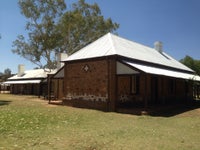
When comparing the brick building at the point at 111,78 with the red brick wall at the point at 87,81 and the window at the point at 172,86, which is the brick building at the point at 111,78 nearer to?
the red brick wall at the point at 87,81

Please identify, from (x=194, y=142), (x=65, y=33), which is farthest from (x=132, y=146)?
(x=65, y=33)

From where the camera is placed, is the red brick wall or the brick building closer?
the brick building

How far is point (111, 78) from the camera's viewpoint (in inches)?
613

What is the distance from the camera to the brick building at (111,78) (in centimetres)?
1551

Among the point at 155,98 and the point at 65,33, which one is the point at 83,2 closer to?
the point at 65,33

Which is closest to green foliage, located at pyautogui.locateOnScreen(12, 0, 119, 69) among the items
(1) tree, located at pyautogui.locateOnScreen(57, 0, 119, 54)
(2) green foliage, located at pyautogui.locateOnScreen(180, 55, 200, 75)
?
(1) tree, located at pyautogui.locateOnScreen(57, 0, 119, 54)

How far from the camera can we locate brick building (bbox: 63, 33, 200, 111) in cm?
1551

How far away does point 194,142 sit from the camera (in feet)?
23.2

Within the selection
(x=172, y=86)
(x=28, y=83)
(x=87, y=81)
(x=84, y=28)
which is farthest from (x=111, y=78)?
(x=28, y=83)

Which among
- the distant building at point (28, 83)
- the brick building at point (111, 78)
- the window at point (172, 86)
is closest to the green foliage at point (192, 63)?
the window at point (172, 86)

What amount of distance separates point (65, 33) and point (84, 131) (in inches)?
1078

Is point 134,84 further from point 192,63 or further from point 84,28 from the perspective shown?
point 192,63

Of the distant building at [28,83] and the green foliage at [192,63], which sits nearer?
the distant building at [28,83]

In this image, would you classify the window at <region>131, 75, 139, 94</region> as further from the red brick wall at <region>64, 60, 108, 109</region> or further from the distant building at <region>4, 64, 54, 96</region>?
the distant building at <region>4, 64, 54, 96</region>
